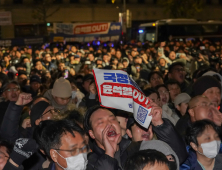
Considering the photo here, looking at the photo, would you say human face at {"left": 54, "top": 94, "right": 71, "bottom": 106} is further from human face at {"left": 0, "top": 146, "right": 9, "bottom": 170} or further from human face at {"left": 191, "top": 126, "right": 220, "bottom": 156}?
human face at {"left": 191, "top": 126, "right": 220, "bottom": 156}

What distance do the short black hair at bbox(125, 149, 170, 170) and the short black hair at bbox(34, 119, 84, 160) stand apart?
0.67m

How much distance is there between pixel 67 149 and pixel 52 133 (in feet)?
0.67

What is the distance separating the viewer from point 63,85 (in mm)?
6047

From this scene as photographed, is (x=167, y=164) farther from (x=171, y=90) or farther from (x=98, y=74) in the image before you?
(x=171, y=90)

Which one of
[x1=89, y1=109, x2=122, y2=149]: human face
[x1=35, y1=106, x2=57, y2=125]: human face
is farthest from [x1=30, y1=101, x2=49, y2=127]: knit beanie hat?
[x1=89, y1=109, x2=122, y2=149]: human face

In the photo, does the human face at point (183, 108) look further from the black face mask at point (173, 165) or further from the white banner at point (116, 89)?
the black face mask at point (173, 165)

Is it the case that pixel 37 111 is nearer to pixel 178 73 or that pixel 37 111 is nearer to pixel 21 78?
pixel 178 73

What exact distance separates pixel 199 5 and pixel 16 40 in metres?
26.2

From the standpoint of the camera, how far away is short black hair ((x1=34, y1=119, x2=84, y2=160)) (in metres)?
3.01

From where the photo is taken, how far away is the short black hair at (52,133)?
119 inches

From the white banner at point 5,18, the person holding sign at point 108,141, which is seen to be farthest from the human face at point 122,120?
the white banner at point 5,18

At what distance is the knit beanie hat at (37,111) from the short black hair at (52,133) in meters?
1.22

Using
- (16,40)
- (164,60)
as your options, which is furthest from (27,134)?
(16,40)

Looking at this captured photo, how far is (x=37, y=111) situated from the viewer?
4516 millimetres
